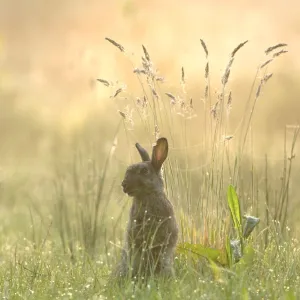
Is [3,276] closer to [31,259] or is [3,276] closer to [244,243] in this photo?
[31,259]

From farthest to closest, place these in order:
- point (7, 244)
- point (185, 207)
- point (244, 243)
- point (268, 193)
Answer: point (7, 244) < point (268, 193) < point (185, 207) < point (244, 243)

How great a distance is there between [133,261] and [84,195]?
2.06 m

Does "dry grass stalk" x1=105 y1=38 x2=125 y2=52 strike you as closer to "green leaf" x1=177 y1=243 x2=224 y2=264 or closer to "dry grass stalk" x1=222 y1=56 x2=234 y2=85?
"dry grass stalk" x1=222 y1=56 x2=234 y2=85

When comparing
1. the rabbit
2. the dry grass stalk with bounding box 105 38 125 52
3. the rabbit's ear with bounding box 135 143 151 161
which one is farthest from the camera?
the dry grass stalk with bounding box 105 38 125 52

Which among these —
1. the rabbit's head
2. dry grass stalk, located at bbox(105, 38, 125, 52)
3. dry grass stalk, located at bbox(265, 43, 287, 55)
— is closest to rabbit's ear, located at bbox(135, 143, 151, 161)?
the rabbit's head

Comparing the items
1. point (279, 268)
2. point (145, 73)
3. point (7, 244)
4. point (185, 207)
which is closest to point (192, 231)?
point (185, 207)

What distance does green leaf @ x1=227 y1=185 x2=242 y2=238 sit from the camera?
6543 mm

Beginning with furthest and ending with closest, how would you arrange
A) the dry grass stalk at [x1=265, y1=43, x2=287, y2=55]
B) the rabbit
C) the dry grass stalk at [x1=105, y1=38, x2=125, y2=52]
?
the dry grass stalk at [x1=265, y1=43, x2=287, y2=55] < the dry grass stalk at [x1=105, y1=38, x2=125, y2=52] < the rabbit

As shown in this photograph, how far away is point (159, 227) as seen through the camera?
6.25 metres

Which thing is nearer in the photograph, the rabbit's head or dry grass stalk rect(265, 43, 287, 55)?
the rabbit's head

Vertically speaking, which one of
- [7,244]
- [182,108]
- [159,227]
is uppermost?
[182,108]

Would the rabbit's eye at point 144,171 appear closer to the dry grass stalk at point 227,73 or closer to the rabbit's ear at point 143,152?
the rabbit's ear at point 143,152

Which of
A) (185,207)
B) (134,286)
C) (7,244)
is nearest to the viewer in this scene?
(134,286)

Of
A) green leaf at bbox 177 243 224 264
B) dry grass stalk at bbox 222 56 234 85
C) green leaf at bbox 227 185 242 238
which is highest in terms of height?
dry grass stalk at bbox 222 56 234 85
